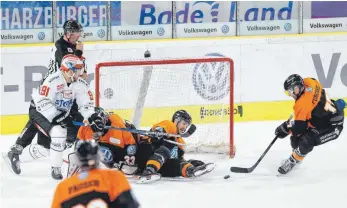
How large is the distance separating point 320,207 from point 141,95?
197 centimetres

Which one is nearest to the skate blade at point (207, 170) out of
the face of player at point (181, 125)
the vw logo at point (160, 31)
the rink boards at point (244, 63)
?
the face of player at point (181, 125)

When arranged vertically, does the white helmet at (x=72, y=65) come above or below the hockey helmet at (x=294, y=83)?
above

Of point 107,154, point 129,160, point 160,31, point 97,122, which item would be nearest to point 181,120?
point 129,160

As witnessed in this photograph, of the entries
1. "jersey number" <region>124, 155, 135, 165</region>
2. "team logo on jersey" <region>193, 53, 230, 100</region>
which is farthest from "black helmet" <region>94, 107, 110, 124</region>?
"team logo on jersey" <region>193, 53, 230, 100</region>

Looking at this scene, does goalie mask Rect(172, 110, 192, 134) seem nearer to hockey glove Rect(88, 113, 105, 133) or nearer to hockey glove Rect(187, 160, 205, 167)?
hockey glove Rect(187, 160, 205, 167)

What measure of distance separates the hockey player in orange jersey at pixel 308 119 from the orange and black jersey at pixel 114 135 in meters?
1.19

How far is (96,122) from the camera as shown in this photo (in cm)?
611

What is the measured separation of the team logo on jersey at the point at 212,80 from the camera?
7.30 meters

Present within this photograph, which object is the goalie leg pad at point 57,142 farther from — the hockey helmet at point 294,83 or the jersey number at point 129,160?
the hockey helmet at point 294,83

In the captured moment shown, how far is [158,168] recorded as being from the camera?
6297 millimetres

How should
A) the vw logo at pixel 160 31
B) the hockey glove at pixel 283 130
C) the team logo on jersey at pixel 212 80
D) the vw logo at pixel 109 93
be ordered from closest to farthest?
the hockey glove at pixel 283 130 → the vw logo at pixel 109 93 → the team logo on jersey at pixel 212 80 → the vw logo at pixel 160 31

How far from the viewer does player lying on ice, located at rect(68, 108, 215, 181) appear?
6.29 metres

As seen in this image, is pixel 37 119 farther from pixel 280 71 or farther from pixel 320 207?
pixel 280 71

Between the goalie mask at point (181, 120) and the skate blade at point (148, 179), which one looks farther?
the goalie mask at point (181, 120)
